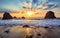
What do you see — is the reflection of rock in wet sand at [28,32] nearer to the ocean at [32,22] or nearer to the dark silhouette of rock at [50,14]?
the ocean at [32,22]

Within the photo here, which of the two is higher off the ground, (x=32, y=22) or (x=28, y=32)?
(x=32, y=22)

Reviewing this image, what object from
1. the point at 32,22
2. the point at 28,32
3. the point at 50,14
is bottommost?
the point at 28,32

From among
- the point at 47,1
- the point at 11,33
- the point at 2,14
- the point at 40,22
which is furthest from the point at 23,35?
the point at 47,1

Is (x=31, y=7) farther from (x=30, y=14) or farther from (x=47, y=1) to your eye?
(x=47, y=1)

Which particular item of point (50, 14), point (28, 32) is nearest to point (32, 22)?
point (28, 32)

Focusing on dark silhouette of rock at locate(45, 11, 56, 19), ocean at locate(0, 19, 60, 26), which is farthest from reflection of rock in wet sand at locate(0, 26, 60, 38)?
dark silhouette of rock at locate(45, 11, 56, 19)

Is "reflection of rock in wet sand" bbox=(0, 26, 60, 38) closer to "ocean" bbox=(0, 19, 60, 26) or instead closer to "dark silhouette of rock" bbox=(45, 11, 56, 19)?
"ocean" bbox=(0, 19, 60, 26)

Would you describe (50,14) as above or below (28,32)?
above

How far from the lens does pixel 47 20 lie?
1.91m

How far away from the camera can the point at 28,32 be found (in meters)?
1.87

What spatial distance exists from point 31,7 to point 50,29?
0.38 m

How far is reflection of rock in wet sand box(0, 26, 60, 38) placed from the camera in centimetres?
184

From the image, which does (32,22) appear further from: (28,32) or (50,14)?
(50,14)

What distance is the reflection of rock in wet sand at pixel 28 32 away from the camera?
1.84m
